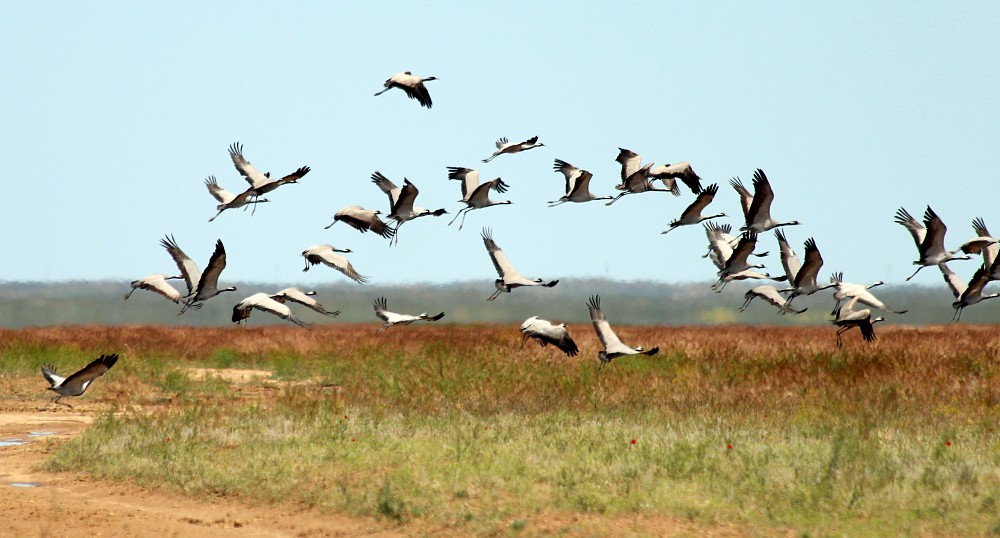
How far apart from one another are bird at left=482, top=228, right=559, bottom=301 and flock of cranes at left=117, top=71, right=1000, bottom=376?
0.01 meters

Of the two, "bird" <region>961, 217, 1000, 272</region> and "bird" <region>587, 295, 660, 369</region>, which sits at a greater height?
"bird" <region>961, 217, 1000, 272</region>

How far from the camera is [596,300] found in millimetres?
15281

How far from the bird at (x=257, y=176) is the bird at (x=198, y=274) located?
1282mm

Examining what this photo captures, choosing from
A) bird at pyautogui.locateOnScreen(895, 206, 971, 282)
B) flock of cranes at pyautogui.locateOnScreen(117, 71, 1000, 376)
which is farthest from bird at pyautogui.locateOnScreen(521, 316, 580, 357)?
bird at pyautogui.locateOnScreen(895, 206, 971, 282)

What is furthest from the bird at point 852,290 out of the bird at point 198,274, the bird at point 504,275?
the bird at point 198,274

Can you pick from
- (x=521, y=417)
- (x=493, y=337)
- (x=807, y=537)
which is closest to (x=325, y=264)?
(x=521, y=417)

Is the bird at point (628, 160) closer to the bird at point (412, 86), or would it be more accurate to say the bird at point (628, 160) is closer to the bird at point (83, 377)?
the bird at point (412, 86)

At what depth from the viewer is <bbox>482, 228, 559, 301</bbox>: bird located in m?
14.9

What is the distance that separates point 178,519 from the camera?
31.4ft

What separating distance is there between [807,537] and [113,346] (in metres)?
22.7

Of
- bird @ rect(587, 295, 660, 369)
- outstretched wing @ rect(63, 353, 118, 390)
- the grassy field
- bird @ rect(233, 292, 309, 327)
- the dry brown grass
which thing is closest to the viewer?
the grassy field

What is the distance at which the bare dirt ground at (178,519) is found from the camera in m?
8.60

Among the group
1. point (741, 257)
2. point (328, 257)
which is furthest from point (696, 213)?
point (328, 257)

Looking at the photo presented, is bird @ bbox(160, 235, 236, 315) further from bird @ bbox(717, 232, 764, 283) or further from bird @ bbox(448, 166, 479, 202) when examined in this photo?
bird @ bbox(717, 232, 764, 283)
